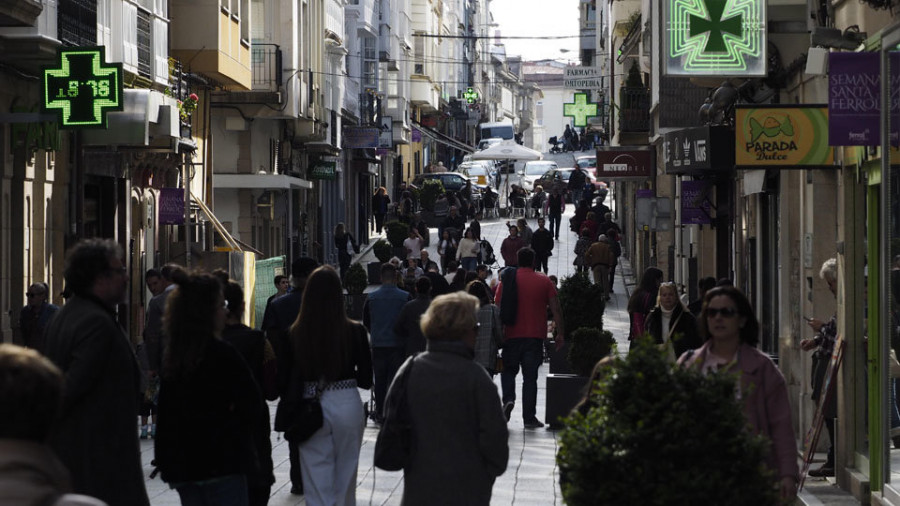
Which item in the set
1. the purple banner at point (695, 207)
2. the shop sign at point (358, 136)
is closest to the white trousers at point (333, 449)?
the purple banner at point (695, 207)

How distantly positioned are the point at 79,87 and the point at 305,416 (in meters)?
11.6

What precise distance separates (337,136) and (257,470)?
4145 centimetres

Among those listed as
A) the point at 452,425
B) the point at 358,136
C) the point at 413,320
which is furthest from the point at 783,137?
the point at 358,136

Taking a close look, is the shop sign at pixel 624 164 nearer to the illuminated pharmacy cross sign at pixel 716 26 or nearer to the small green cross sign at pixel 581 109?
the illuminated pharmacy cross sign at pixel 716 26

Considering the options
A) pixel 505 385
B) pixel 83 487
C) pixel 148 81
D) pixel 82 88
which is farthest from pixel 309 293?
pixel 148 81

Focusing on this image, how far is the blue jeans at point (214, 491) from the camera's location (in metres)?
7.46

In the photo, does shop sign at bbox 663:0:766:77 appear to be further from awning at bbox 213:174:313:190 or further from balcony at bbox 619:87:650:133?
awning at bbox 213:174:313:190

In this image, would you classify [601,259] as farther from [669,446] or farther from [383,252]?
[669,446]

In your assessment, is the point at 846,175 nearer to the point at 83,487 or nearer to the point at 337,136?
the point at 83,487

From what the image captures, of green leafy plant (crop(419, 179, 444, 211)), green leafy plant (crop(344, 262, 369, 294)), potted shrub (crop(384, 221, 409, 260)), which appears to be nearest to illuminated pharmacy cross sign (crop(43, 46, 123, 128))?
green leafy plant (crop(344, 262, 369, 294))

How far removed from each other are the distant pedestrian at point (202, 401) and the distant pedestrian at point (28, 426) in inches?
125

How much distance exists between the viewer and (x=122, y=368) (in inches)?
274

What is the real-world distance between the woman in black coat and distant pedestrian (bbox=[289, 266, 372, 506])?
14.6 feet

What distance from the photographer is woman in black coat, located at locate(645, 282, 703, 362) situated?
13.0 m
